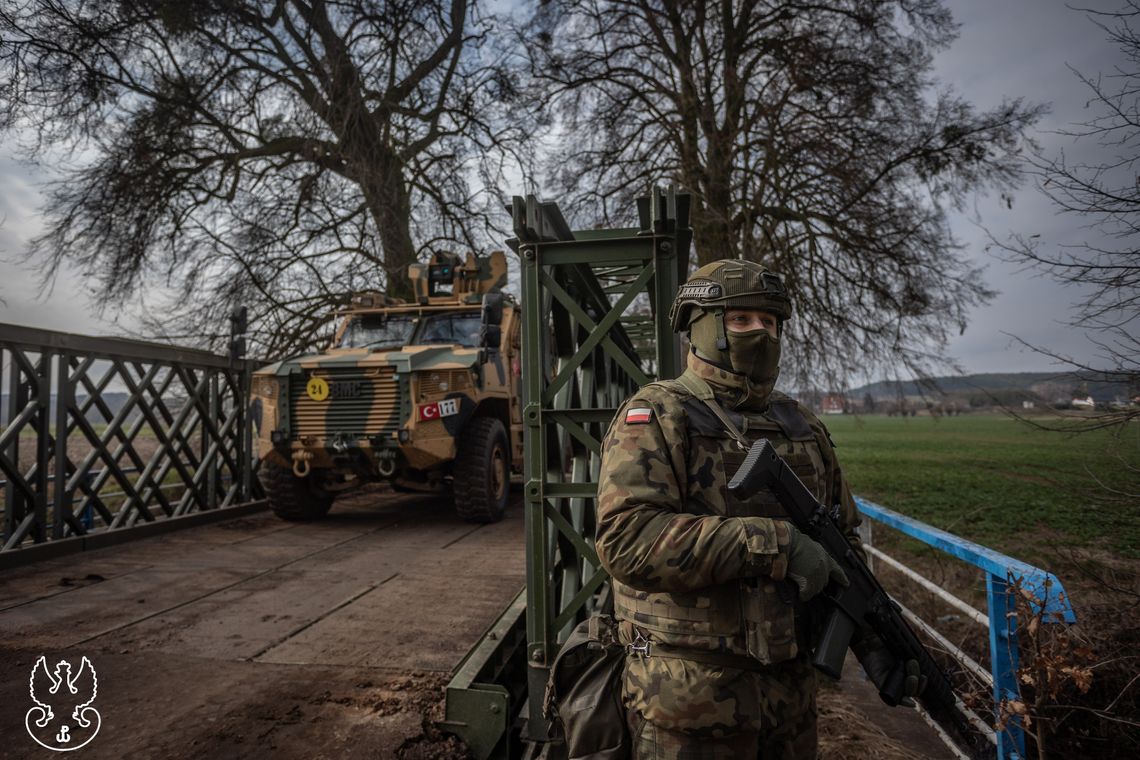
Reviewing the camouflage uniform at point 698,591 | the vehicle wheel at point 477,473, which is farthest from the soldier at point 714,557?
the vehicle wheel at point 477,473

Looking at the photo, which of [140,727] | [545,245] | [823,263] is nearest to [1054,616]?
[545,245]

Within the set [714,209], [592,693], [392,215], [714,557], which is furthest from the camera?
[392,215]

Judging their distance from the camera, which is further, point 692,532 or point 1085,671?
point 1085,671

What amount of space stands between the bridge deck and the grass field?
1363 millimetres

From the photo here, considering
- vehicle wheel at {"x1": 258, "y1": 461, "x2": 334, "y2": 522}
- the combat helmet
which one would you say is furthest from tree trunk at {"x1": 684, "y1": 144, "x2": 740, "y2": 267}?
the combat helmet

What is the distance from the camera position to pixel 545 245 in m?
2.78

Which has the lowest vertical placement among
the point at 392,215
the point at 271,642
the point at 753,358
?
the point at 271,642

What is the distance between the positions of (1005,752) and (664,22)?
29.8 feet

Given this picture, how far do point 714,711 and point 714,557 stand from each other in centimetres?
39

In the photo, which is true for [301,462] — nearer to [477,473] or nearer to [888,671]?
[477,473]

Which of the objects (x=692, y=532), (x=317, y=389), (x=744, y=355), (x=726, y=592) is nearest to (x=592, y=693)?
(x=726, y=592)

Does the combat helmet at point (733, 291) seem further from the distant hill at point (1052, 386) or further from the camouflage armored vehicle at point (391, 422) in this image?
the camouflage armored vehicle at point (391, 422)

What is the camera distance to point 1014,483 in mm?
11766

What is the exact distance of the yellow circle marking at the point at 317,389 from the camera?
6.22 m
